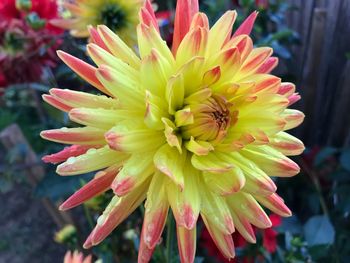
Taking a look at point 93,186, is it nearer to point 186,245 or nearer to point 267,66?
point 186,245

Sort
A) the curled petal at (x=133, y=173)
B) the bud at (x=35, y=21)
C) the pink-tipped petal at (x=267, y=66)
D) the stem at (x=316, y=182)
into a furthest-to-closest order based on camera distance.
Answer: the stem at (x=316, y=182)
the bud at (x=35, y=21)
the pink-tipped petal at (x=267, y=66)
the curled petal at (x=133, y=173)

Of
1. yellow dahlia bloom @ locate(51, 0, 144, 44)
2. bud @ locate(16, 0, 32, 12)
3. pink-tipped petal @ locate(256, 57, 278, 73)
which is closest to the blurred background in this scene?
bud @ locate(16, 0, 32, 12)

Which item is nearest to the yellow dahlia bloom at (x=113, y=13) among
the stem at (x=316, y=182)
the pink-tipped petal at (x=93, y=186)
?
the pink-tipped petal at (x=93, y=186)

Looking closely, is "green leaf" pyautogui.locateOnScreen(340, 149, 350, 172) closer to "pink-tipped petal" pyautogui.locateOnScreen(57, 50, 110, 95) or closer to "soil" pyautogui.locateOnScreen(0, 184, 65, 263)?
"pink-tipped petal" pyautogui.locateOnScreen(57, 50, 110, 95)

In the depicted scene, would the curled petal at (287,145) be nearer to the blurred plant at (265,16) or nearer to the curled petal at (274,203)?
the curled petal at (274,203)

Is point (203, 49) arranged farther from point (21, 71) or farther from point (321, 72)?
point (321, 72)

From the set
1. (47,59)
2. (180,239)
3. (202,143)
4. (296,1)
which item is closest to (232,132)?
(202,143)

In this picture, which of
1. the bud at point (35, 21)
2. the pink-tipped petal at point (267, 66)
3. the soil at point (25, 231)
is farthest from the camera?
the soil at point (25, 231)
